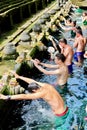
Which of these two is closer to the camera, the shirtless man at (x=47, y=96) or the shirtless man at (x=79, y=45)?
the shirtless man at (x=47, y=96)

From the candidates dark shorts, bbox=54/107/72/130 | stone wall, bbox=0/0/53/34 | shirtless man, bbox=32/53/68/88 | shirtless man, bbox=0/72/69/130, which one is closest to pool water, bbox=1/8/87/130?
dark shorts, bbox=54/107/72/130

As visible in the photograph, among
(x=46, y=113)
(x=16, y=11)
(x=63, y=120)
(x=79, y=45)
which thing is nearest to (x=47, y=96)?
(x=63, y=120)

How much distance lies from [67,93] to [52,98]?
12.4 feet

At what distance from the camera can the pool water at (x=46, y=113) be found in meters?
10.9

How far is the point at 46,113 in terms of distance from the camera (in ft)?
38.2

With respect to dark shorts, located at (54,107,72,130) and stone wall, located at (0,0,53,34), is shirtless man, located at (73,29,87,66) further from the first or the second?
stone wall, located at (0,0,53,34)

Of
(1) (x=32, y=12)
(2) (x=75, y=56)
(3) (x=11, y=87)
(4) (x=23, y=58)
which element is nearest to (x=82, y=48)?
(2) (x=75, y=56)

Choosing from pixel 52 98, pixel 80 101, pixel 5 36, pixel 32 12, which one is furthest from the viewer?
pixel 32 12

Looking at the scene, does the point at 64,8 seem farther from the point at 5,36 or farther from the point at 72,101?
the point at 72,101

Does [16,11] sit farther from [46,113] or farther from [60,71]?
[46,113]

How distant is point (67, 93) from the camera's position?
518 inches

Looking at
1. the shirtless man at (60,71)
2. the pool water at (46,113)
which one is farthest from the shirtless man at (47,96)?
the shirtless man at (60,71)

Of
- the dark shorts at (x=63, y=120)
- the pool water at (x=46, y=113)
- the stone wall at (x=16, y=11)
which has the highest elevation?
the dark shorts at (x=63, y=120)

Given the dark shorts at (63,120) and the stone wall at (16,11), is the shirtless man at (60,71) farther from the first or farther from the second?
the stone wall at (16,11)
